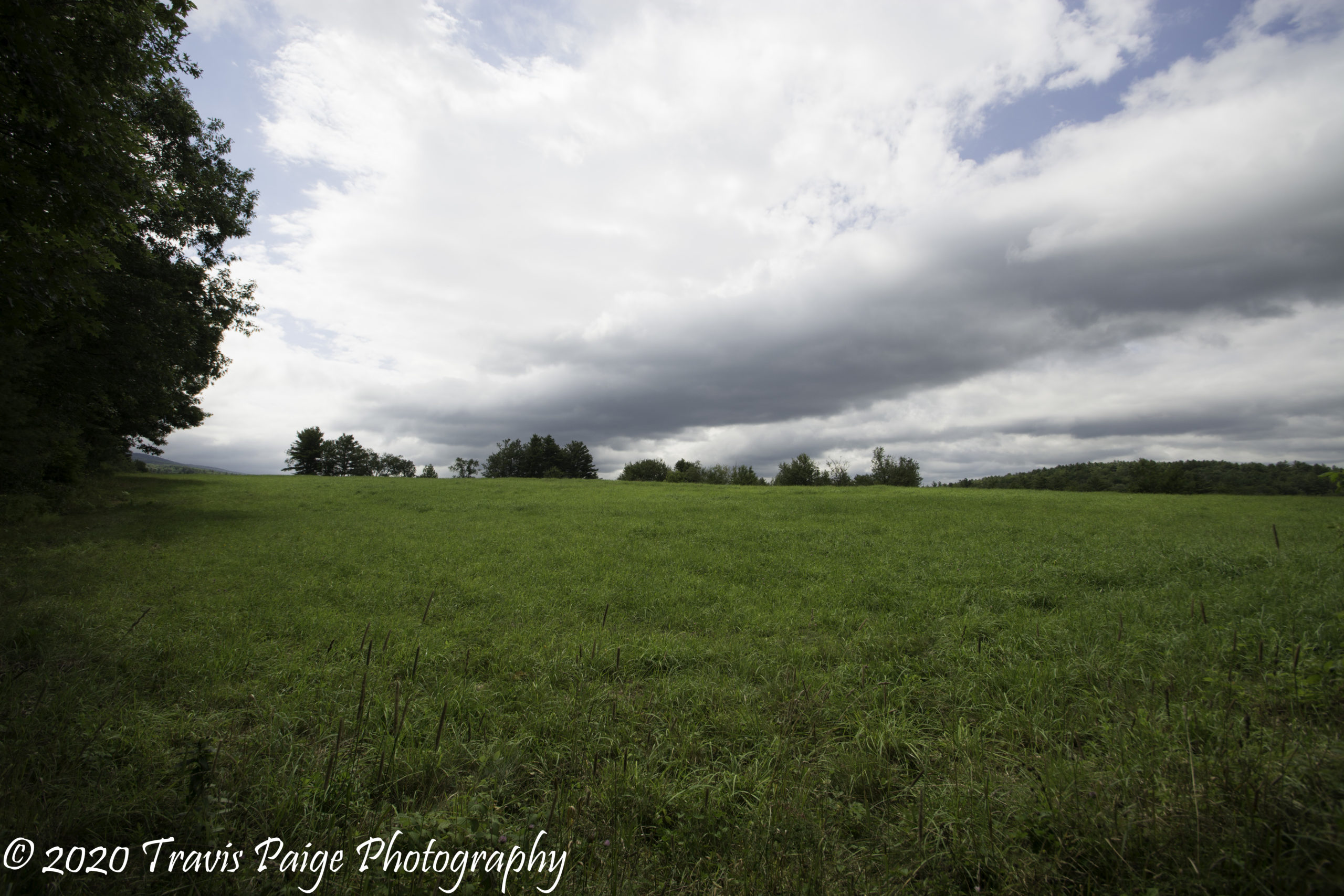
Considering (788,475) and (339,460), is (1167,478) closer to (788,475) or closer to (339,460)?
(788,475)

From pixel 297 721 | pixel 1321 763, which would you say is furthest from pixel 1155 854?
pixel 297 721

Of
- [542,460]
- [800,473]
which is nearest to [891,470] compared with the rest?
[800,473]

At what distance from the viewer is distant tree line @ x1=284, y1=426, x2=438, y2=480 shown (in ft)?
311

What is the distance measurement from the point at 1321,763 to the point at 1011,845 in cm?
184

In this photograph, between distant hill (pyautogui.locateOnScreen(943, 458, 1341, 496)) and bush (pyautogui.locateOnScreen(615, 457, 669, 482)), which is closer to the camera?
distant hill (pyautogui.locateOnScreen(943, 458, 1341, 496))

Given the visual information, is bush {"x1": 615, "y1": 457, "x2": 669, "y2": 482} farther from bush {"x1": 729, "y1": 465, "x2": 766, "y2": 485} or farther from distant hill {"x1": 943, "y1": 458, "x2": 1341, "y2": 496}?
distant hill {"x1": 943, "y1": 458, "x2": 1341, "y2": 496}

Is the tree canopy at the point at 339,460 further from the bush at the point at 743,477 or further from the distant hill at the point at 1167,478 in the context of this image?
the distant hill at the point at 1167,478

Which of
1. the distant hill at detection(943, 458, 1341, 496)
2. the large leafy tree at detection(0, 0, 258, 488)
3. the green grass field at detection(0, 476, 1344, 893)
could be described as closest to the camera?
the green grass field at detection(0, 476, 1344, 893)

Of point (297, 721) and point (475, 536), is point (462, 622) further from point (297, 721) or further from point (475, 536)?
point (475, 536)

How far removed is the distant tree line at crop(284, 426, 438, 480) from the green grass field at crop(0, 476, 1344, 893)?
75584 mm

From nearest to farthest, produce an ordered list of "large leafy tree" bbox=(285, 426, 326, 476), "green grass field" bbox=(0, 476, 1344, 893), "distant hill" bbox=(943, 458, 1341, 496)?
"green grass field" bbox=(0, 476, 1344, 893), "distant hill" bbox=(943, 458, 1341, 496), "large leafy tree" bbox=(285, 426, 326, 476)

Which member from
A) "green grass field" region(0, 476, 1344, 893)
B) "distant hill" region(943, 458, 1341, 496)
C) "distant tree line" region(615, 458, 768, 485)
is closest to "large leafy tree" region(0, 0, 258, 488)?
"green grass field" region(0, 476, 1344, 893)

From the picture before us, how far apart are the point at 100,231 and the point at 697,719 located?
442 inches

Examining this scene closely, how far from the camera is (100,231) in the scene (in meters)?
7.85
